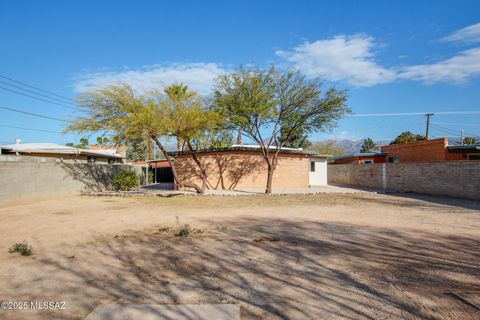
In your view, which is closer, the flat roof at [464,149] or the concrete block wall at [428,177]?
the concrete block wall at [428,177]

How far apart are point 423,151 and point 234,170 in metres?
13.9

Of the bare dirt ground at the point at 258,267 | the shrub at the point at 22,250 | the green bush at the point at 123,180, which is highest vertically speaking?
the green bush at the point at 123,180

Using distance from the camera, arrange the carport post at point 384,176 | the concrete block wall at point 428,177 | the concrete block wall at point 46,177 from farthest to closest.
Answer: the carport post at point 384,176, the concrete block wall at point 428,177, the concrete block wall at point 46,177

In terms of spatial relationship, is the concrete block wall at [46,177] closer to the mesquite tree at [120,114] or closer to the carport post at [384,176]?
the mesquite tree at [120,114]

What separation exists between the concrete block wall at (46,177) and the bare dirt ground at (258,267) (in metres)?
5.30

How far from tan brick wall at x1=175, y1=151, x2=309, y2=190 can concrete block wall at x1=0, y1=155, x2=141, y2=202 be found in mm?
5573

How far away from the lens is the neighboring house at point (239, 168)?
880 inches

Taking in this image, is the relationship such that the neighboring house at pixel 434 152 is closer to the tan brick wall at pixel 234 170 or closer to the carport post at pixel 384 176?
the carport post at pixel 384 176

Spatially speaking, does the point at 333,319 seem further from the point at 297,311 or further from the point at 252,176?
the point at 252,176

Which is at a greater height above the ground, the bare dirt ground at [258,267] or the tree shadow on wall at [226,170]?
the tree shadow on wall at [226,170]

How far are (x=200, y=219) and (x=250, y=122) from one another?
1047 cm

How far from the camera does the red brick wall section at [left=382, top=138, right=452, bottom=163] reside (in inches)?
794

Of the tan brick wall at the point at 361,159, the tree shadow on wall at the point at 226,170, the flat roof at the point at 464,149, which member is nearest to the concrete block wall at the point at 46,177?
the tree shadow on wall at the point at 226,170

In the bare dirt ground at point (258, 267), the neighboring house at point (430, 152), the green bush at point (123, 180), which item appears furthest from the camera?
the green bush at point (123, 180)
